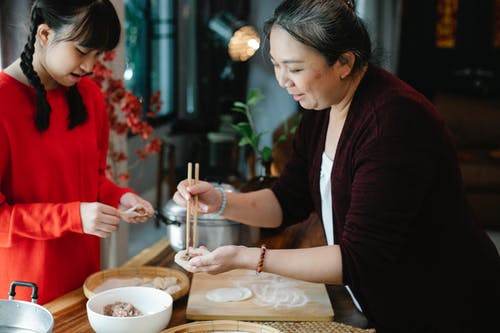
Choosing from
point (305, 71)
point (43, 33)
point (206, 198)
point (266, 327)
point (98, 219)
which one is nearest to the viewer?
point (266, 327)

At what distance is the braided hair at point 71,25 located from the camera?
155 cm

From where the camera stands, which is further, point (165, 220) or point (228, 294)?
point (165, 220)

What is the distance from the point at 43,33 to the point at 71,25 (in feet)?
0.32

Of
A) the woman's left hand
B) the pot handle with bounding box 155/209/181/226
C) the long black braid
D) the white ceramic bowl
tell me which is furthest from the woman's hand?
the long black braid

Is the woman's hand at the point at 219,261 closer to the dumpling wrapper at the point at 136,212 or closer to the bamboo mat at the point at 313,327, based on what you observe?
the bamboo mat at the point at 313,327

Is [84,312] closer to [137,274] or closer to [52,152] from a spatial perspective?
[137,274]

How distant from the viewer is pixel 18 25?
1.72m

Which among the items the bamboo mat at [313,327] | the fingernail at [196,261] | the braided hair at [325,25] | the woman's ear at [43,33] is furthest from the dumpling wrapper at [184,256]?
the woman's ear at [43,33]

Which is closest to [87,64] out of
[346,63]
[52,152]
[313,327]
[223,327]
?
[52,152]

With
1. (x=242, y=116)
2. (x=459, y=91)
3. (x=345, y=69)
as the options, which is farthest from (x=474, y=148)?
(x=345, y=69)

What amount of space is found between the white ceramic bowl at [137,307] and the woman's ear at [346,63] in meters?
0.69

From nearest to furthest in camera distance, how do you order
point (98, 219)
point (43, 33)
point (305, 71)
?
1. point (305, 71)
2. point (98, 219)
3. point (43, 33)

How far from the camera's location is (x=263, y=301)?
59.9 inches

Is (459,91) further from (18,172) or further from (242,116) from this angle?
(18,172)
